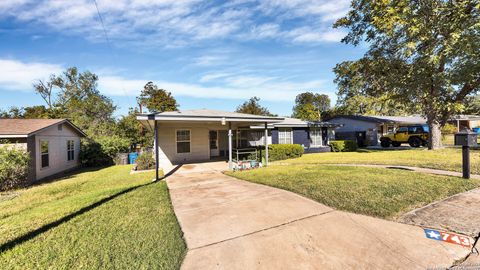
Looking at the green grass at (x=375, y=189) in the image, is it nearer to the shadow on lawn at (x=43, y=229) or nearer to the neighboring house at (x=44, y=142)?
the shadow on lawn at (x=43, y=229)

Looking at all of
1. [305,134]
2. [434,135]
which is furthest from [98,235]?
[434,135]

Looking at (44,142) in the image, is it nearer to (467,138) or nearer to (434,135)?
(467,138)

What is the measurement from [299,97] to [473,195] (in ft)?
249

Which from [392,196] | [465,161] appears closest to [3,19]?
[392,196]

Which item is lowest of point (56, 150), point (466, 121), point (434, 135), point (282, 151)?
point (282, 151)

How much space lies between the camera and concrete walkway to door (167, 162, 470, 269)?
295 cm

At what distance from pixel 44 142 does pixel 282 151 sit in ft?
46.2

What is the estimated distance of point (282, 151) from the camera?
1541cm

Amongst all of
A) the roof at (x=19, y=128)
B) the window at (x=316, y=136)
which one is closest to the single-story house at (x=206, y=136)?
the window at (x=316, y=136)

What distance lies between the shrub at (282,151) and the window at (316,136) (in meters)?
3.72

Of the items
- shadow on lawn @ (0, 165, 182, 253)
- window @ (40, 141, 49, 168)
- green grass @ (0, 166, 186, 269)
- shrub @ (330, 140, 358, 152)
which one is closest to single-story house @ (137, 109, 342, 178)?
shrub @ (330, 140, 358, 152)

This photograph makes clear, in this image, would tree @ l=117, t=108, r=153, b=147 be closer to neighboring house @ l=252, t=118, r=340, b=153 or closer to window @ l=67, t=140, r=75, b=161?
window @ l=67, t=140, r=75, b=161

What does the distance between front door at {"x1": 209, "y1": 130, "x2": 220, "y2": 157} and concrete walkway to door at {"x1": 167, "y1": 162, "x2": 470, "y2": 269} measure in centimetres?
1026

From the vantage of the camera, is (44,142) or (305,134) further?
(305,134)
